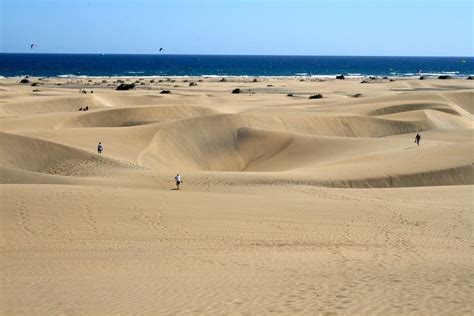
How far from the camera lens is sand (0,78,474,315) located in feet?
31.8

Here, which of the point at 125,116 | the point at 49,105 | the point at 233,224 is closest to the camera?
the point at 233,224

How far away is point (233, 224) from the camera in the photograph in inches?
598

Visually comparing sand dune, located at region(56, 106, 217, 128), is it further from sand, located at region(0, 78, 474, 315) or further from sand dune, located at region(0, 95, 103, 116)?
sand dune, located at region(0, 95, 103, 116)

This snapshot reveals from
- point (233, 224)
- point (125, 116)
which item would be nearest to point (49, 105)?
point (125, 116)

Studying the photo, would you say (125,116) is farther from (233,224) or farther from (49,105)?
(233,224)

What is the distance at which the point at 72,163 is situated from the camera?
2406cm

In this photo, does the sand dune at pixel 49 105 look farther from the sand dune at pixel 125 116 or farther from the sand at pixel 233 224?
the sand at pixel 233 224

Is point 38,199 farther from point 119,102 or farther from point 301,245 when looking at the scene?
point 119,102

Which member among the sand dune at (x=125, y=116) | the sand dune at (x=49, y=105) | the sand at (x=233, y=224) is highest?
the sand dune at (x=49, y=105)

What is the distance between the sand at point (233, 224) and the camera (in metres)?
9.68

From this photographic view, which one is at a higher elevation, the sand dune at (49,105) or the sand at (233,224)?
the sand dune at (49,105)

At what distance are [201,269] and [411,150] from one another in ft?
58.4

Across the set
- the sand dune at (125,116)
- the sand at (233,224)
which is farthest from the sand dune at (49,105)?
the sand at (233,224)

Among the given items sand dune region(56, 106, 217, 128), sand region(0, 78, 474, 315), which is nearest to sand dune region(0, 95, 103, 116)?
sand dune region(56, 106, 217, 128)
